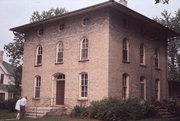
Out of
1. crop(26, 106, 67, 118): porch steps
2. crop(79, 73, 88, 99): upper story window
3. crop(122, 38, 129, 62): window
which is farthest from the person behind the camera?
crop(122, 38, 129, 62): window

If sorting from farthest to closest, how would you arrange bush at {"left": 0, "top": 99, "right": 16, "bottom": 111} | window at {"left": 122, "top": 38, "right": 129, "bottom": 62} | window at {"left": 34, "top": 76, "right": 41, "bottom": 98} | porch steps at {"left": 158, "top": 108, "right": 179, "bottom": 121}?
bush at {"left": 0, "top": 99, "right": 16, "bottom": 111}
window at {"left": 34, "top": 76, "right": 41, "bottom": 98}
window at {"left": 122, "top": 38, "right": 129, "bottom": 62}
porch steps at {"left": 158, "top": 108, "right": 179, "bottom": 121}

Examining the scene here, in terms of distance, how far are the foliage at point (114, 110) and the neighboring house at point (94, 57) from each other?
165cm

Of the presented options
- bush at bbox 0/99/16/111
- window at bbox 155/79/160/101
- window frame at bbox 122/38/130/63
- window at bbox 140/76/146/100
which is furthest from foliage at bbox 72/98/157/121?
bush at bbox 0/99/16/111

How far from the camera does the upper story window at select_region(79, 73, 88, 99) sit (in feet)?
74.7

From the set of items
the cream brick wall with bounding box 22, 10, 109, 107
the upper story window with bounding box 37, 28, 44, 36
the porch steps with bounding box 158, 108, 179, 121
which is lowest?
the porch steps with bounding box 158, 108, 179, 121

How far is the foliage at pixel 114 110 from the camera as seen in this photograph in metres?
18.5

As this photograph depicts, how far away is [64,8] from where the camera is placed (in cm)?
4256

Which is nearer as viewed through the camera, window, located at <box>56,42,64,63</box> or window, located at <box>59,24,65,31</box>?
window, located at <box>56,42,64,63</box>

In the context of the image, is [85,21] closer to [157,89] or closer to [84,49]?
[84,49]

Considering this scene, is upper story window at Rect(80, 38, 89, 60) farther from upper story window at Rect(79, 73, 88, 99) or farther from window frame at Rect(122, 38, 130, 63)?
window frame at Rect(122, 38, 130, 63)

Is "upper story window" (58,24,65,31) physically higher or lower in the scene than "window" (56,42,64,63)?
higher

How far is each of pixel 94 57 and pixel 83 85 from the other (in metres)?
2.52

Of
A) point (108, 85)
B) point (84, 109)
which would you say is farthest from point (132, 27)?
point (84, 109)

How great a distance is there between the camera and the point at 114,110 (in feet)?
60.4
